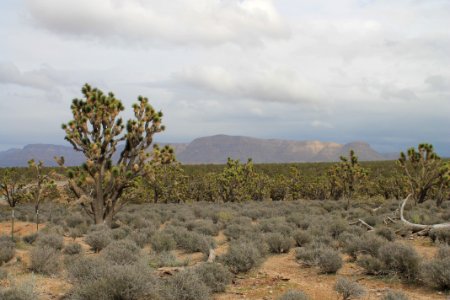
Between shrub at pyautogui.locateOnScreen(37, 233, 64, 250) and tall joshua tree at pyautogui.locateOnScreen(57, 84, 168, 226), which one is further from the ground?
tall joshua tree at pyautogui.locateOnScreen(57, 84, 168, 226)

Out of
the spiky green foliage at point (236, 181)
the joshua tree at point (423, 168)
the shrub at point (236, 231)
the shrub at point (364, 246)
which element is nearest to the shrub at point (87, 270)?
the shrub at point (364, 246)

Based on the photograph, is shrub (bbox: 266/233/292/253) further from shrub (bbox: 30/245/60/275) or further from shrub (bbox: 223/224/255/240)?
shrub (bbox: 30/245/60/275)

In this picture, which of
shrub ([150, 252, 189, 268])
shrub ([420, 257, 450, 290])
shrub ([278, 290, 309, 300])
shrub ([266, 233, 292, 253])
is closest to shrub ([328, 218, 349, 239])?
shrub ([266, 233, 292, 253])

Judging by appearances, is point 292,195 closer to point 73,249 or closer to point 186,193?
point 186,193

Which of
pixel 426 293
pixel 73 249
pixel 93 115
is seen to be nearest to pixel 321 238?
pixel 426 293

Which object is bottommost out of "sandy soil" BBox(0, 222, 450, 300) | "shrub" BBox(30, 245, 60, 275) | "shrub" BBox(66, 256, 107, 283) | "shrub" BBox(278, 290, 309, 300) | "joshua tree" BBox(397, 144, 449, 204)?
"sandy soil" BBox(0, 222, 450, 300)

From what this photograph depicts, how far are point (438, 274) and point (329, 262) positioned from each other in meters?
2.33

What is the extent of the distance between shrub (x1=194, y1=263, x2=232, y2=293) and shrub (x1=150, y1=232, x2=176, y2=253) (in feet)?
14.3

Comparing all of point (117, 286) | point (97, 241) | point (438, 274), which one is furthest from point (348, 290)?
point (97, 241)

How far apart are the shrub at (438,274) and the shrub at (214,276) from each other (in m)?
4.01

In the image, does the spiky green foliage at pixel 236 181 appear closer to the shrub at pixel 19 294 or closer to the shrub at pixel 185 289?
the shrub at pixel 185 289

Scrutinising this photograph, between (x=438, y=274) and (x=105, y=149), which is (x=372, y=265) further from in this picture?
(x=105, y=149)

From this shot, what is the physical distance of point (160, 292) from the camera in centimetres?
693

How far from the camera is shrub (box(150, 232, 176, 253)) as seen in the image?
486 inches
